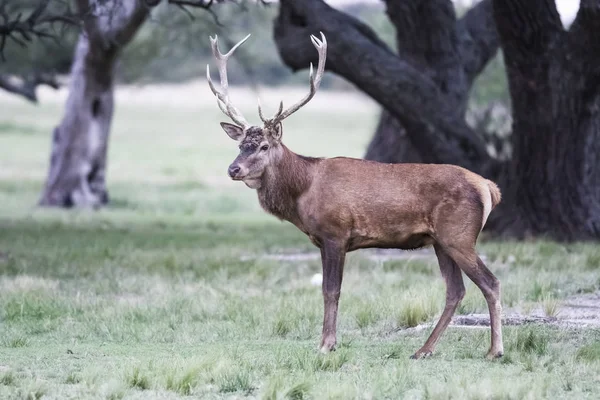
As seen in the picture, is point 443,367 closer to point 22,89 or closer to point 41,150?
point 22,89

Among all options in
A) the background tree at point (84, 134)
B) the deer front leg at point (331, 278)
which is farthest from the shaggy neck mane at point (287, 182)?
the background tree at point (84, 134)

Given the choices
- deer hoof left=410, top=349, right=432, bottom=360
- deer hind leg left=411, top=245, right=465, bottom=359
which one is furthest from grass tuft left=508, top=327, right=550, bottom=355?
deer hoof left=410, top=349, right=432, bottom=360

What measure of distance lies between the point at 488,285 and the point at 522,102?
8016 mm

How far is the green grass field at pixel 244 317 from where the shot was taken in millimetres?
8172

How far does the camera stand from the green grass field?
8.17 m

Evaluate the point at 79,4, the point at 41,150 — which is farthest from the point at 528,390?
the point at 41,150

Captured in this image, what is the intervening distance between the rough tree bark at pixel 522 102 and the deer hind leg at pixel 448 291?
22.7 feet

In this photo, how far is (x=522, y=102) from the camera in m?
16.8

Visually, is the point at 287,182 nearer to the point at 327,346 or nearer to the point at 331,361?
the point at 327,346

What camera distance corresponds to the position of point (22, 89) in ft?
93.0

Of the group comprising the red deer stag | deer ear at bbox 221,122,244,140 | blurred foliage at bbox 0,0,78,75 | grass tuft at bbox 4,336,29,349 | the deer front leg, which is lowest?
grass tuft at bbox 4,336,29,349

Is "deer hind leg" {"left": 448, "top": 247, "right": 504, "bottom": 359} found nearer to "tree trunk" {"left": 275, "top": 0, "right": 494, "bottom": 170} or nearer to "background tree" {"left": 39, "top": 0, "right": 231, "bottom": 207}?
"tree trunk" {"left": 275, "top": 0, "right": 494, "bottom": 170}

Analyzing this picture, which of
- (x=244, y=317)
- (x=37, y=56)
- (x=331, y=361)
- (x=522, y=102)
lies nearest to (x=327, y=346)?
(x=331, y=361)

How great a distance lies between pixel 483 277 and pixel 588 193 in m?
8.17
